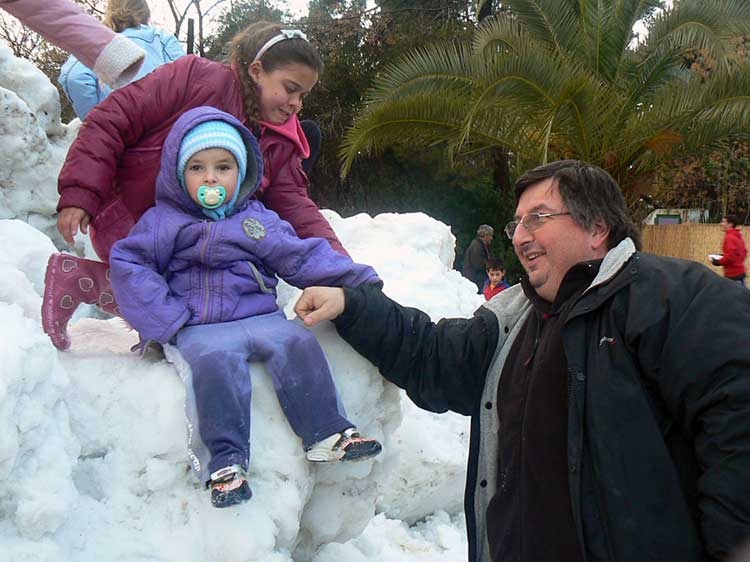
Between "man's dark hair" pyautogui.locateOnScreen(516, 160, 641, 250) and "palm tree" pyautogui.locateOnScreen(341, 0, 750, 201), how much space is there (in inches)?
216

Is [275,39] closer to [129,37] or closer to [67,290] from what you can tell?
[67,290]

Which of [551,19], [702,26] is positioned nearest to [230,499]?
[702,26]

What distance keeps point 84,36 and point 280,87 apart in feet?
2.33

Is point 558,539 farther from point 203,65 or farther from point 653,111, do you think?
point 653,111

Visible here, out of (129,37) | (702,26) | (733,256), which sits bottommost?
(733,256)

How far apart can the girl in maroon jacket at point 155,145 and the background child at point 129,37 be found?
1689mm

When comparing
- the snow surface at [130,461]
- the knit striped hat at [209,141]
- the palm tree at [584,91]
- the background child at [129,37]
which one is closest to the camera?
the snow surface at [130,461]

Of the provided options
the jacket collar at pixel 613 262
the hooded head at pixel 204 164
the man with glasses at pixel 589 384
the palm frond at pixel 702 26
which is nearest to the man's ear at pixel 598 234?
the man with glasses at pixel 589 384

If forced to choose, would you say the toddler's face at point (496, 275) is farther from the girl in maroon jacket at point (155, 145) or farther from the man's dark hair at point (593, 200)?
the man's dark hair at point (593, 200)

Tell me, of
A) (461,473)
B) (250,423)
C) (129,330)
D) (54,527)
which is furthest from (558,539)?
(461,473)

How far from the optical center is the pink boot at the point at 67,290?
212 cm

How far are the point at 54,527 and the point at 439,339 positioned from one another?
4.08 ft

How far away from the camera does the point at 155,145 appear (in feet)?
8.06

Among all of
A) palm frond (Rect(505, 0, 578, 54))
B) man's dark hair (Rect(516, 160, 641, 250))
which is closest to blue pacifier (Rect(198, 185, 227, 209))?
man's dark hair (Rect(516, 160, 641, 250))
